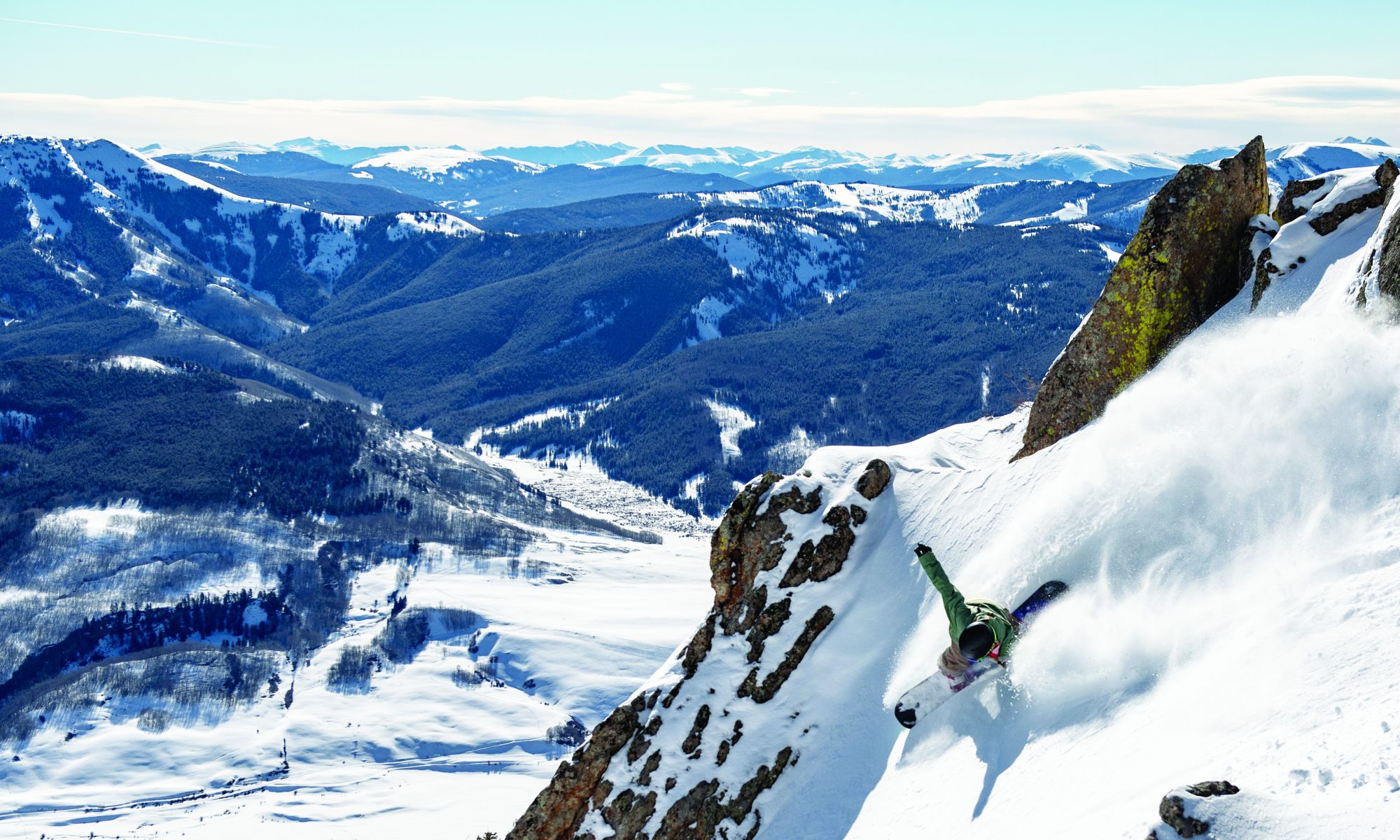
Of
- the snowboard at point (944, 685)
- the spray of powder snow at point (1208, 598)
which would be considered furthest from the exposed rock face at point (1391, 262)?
the snowboard at point (944, 685)

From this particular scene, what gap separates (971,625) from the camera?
21.4m

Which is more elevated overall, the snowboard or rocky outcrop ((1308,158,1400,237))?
rocky outcrop ((1308,158,1400,237))

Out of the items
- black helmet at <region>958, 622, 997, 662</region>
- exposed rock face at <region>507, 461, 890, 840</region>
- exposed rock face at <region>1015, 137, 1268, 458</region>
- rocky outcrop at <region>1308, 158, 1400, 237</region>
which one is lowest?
exposed rock face at <region>507, 461, 890, 840</region>

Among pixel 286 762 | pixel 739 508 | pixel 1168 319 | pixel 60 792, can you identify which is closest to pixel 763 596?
pixel 739 508

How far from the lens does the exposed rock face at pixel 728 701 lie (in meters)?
26.1

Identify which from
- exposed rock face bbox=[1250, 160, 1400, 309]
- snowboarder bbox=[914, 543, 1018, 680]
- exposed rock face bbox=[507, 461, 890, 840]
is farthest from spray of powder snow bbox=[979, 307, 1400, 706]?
exposed rock face bbox=[507, 461, 890, 840]

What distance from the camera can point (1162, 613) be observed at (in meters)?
19.9

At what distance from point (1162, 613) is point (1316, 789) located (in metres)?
6.86

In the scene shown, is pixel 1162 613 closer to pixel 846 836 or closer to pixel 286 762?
pixel 846 836

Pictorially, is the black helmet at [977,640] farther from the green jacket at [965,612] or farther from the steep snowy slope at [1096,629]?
the steep snowy slope at [1096,629]

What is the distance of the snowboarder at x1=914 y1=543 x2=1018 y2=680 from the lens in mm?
21484

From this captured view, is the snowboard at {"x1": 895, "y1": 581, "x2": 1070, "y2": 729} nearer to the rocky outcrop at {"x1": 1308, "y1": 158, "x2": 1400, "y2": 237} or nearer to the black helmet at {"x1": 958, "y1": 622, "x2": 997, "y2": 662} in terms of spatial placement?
the black helmet at {"x1": 958, "y1": 622, "x2": 997, "y2": 662}

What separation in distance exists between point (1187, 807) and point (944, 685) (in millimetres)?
9715

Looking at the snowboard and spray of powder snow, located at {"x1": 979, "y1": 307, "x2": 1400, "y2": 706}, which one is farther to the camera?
the snowboard
